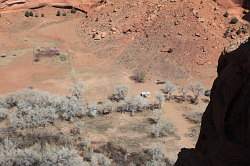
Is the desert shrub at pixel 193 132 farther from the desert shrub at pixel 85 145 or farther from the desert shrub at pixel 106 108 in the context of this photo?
the desert shrub at pixel 85 145

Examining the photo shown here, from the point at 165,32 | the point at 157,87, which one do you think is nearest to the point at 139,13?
the point at 165,32

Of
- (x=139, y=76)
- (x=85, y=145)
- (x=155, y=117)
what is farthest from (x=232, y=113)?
(x=139, y=76)

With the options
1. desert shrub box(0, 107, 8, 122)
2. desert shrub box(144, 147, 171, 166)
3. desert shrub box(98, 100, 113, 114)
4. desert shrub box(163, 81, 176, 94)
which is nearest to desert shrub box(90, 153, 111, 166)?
desert shrub box(144, 147, 171, 166)

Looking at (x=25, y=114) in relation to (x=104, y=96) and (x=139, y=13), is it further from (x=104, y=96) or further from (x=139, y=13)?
(x=139, y=13)

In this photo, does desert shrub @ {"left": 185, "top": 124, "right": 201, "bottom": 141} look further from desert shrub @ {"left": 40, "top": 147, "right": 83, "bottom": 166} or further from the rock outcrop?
the rock outcrop

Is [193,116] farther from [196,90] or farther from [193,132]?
[196,90]
